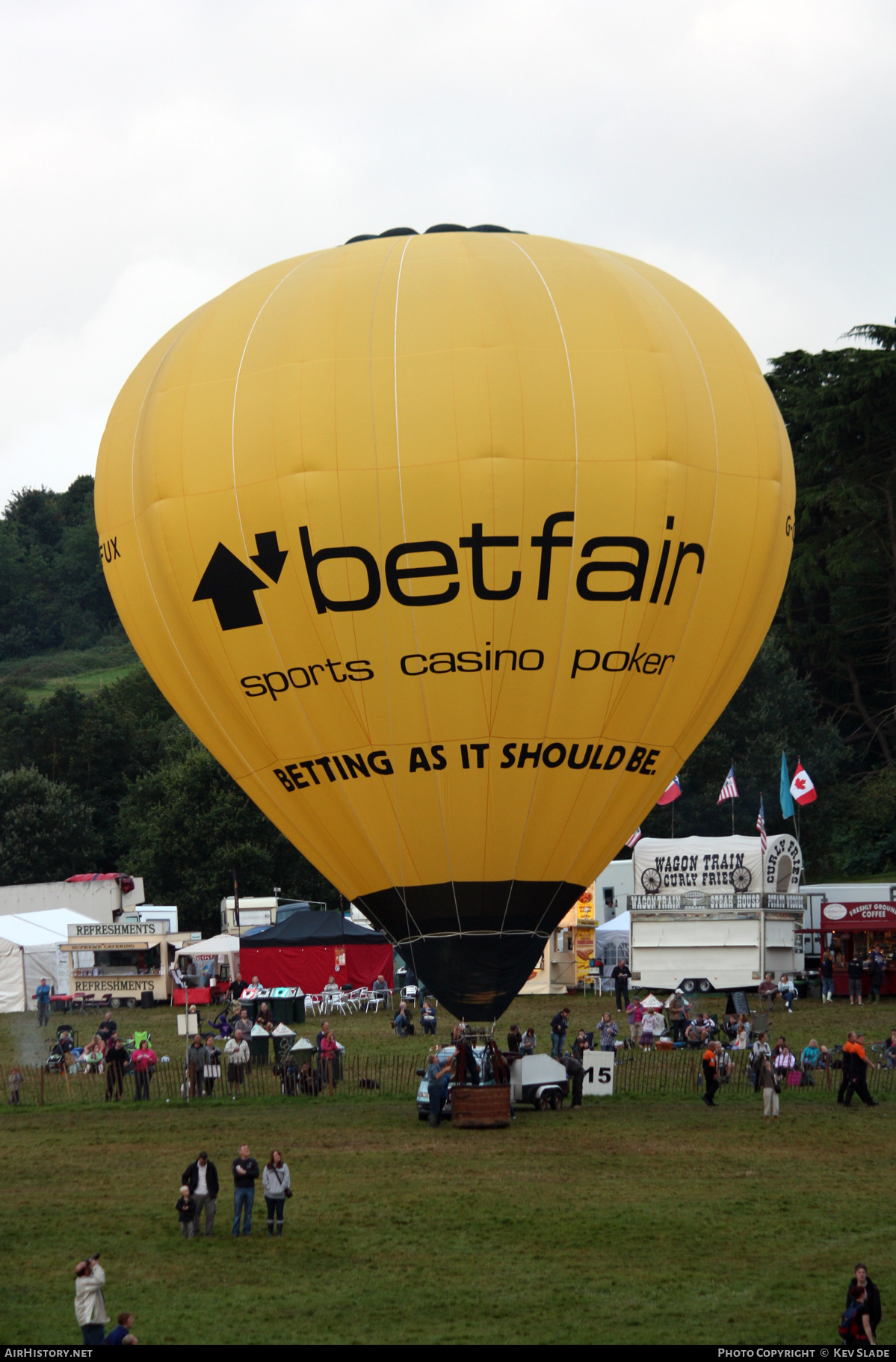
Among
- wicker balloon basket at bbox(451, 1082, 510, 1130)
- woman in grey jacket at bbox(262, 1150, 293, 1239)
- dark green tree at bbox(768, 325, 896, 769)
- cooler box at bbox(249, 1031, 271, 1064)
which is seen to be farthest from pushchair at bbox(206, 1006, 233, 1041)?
dark green tree at bbox(768, 325, 896, 769)

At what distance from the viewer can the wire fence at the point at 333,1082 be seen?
26719 millimetres

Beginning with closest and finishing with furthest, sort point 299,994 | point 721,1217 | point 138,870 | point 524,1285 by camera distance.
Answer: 1. point 524,1285
2. point 721,1217
3. point 299,994
4. point 138,870

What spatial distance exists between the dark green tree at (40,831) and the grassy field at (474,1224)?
2059 inches

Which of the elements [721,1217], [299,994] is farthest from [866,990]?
[721,1217]

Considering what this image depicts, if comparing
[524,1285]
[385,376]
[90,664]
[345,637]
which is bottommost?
[524,1285]

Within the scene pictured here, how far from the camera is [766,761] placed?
217 feet

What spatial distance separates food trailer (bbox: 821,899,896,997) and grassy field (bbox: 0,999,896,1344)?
535 inches

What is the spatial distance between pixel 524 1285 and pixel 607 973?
1178 inches

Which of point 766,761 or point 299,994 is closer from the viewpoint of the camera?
point 299,994

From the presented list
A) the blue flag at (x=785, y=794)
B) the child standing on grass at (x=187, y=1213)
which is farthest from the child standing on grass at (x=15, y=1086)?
the blue flag at (x=785, y=794)

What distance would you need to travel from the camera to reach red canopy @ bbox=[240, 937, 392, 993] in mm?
43031

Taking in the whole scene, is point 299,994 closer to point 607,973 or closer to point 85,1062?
point 85,1062

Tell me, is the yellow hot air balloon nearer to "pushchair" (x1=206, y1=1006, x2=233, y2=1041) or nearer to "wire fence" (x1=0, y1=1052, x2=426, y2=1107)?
"wire fence" (x1=0, y1=1052, x2=426, y2=1107)
